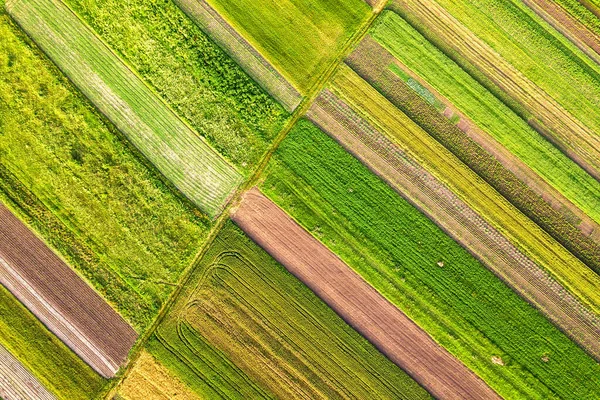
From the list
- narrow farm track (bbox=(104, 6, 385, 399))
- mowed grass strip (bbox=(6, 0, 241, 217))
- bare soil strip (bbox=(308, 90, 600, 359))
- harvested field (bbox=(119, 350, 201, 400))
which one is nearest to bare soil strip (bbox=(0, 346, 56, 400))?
narrow farm track (bbox=(104, 6, 385, 399))

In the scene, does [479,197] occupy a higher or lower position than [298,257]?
higher

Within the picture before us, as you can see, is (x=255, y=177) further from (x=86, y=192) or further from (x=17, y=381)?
(x=17, y=381)

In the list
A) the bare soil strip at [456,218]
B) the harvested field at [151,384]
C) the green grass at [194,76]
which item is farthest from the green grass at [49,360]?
the bare soil strip at [456,218]

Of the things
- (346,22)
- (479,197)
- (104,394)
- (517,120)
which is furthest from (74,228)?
(517,120)

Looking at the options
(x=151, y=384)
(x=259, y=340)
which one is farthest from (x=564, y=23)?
(x=151, y=384)

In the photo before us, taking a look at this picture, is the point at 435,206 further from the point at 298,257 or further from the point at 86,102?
the point at 86,102

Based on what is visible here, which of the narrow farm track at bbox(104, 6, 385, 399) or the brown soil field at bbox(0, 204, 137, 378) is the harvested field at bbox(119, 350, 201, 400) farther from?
the brown soil field at bbox(0, 204, 137, 378)
